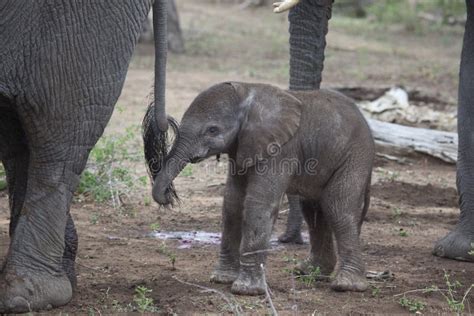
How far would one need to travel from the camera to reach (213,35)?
58.2 feet

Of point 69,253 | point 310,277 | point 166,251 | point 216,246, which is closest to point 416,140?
point 216,246

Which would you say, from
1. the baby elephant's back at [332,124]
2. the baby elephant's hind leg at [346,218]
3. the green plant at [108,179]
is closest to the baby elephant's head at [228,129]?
the baby elephant's back at [332,124]

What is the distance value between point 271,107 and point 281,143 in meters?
0.17

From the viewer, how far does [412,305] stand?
4.96 meters

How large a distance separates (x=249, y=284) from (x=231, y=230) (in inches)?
12.7

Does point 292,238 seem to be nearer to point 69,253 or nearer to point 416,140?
point 69,253

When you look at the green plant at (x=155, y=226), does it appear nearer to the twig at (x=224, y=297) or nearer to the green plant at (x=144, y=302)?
the twig at (x=224, y=297)

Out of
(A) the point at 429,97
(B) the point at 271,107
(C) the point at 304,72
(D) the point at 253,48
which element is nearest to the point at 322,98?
(B) the point at 271,107

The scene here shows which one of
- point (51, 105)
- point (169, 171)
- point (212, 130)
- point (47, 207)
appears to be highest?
point (51, 105)

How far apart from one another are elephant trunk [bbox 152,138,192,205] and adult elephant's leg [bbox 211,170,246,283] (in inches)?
11.2

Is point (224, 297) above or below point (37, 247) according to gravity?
below

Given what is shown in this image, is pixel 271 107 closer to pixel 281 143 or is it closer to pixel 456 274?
pixel 281 143

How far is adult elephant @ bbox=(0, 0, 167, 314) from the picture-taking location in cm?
446

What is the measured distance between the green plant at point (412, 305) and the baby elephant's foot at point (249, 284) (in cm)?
62
